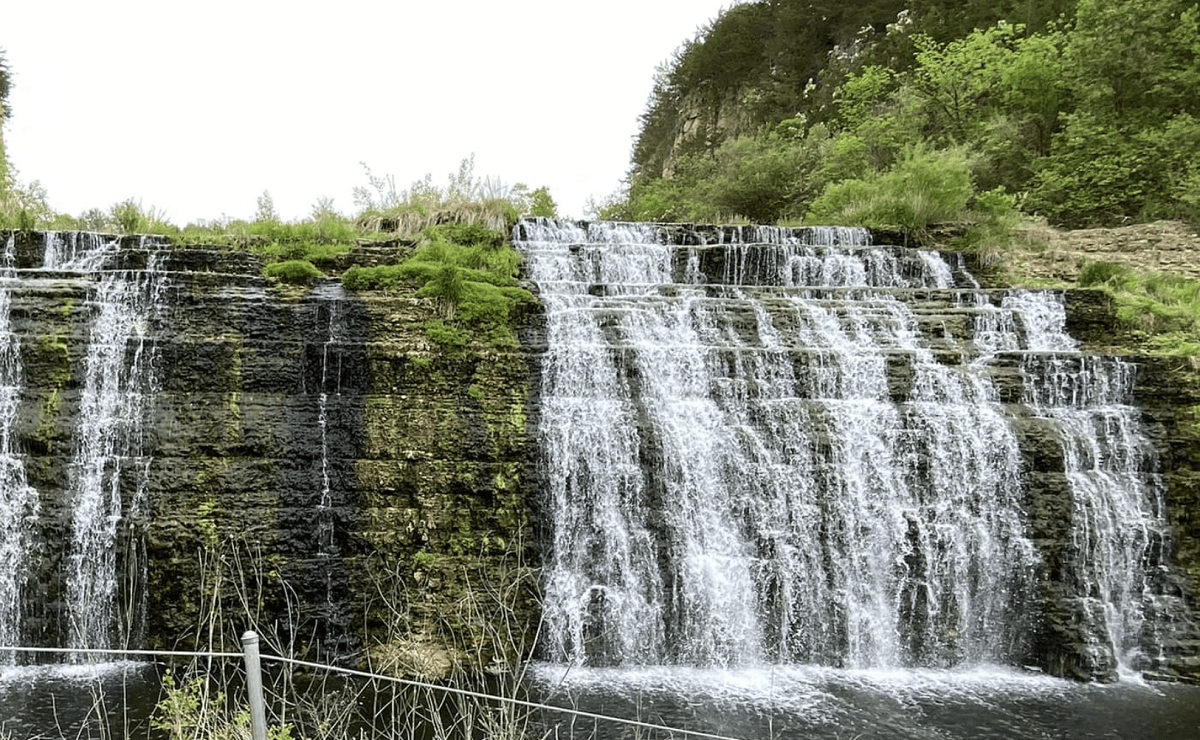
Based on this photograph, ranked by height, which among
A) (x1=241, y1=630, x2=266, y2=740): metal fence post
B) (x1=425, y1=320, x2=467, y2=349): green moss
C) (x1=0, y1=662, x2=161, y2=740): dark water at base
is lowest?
(x1=0, y1=662, x2=161, y2=740): dark water at base

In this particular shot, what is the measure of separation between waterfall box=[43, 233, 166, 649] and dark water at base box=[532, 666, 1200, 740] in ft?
→ 14.5

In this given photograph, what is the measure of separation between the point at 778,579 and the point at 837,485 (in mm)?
1277

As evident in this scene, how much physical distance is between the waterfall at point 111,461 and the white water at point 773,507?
4.37 meters

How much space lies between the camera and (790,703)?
7.07 metres

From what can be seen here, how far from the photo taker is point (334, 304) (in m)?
9.64

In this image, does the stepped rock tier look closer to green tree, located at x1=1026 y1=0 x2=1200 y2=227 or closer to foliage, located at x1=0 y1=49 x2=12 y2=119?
green tree, located at x1=1026 y1=0 x2=1200 y2=227

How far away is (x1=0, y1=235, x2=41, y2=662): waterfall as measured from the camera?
25.4ft

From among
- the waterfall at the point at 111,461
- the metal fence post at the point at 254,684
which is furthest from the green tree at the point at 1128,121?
the metal fence post at the point at 254,684

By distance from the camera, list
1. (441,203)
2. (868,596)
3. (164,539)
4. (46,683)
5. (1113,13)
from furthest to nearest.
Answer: (1113,13) → (441,203) → (868,596) → (164,539) → (46,683)

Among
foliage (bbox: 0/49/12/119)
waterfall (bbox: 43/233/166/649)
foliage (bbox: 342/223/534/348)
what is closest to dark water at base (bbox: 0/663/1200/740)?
waterfall (bbox: 43/233/166/649)

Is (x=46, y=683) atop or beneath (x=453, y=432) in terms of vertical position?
beneath

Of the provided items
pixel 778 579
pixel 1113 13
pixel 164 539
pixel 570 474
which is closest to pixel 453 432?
pixel 570 474

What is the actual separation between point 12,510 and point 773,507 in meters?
8.03

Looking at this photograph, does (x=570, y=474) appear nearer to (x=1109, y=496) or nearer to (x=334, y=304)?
(x=334, y=304)
